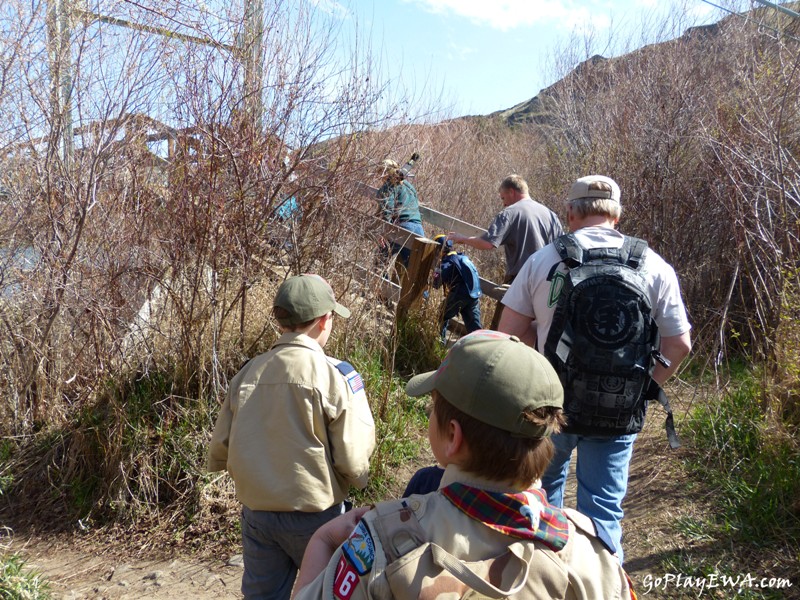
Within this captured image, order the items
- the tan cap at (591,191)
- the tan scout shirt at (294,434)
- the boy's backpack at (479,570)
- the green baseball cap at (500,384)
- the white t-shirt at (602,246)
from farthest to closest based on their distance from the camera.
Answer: the tan cap at (591,191) → the white t-shirt at (602,246) → the tan scout shirt at (294,434) → the green baseball cap at (500,384) → the boy's backpack at (479,570)

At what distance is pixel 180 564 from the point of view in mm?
3900

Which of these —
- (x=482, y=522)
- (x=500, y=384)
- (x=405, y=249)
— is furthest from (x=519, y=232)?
(x=482, y=522)

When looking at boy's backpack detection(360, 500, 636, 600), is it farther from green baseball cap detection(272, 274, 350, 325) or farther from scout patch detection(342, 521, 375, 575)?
green baseball cap detection(272, 274, 350, 325)

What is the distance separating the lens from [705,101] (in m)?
9.10

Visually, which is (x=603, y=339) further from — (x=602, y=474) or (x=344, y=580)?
(x=344, y=580)

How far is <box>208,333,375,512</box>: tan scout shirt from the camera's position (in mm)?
2572

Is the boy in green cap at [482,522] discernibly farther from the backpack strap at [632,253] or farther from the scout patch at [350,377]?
the backpack strap at [632,253]

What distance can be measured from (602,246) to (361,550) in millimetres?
1881

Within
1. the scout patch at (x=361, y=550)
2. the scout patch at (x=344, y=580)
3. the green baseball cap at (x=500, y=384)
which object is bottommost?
the scout patch at (x=344, y=580)

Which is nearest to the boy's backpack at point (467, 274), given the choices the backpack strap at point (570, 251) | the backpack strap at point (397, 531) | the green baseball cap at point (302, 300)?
the backpack strap at point (570, 251)

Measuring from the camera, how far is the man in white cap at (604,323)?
277cm
